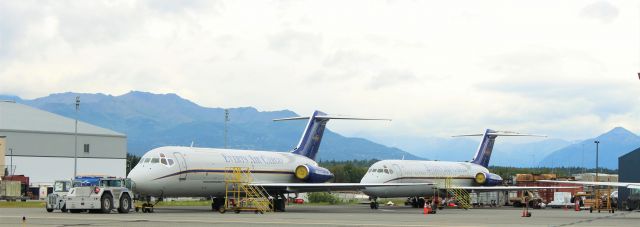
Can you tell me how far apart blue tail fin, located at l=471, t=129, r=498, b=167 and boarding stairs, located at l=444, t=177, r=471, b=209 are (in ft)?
31.7

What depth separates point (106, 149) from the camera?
12419 cm

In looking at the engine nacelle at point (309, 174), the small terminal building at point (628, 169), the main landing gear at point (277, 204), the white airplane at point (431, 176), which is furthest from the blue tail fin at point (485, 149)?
the main landing gear at point (277, 204)

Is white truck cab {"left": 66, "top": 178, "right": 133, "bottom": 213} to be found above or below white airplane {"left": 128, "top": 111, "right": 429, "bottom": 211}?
below

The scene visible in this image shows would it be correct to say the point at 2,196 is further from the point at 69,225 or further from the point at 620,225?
the point at 620,225

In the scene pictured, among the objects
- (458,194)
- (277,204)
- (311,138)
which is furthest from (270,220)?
(458,194)

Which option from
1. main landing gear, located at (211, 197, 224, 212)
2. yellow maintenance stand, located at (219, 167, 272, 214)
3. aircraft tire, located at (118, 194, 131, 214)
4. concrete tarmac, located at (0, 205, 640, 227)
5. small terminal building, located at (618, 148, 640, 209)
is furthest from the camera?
small terminal building, located at (618, 148, 640, 209)

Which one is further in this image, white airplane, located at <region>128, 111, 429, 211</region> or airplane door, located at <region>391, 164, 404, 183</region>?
airplane door, located at <region>391, 164, 404, 183</region>

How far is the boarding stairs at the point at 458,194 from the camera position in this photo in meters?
71.1

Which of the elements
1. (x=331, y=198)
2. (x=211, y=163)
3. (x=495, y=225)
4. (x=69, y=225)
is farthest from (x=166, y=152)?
(x=331, y=198)

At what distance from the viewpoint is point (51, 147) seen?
118625 millimetres

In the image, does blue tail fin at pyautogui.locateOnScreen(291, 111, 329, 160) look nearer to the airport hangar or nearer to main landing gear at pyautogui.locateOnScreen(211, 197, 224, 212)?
main landing gear at pyautogui.locateOnScreen(211, 197, 224, 212)

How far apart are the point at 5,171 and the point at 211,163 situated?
5035 cm

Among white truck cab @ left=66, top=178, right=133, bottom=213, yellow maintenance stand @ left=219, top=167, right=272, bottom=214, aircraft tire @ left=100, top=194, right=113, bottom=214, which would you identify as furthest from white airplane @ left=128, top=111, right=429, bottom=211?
aircraft tire @ left=100, top=194, right=113, bottom=214

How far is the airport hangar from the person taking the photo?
116 metres
